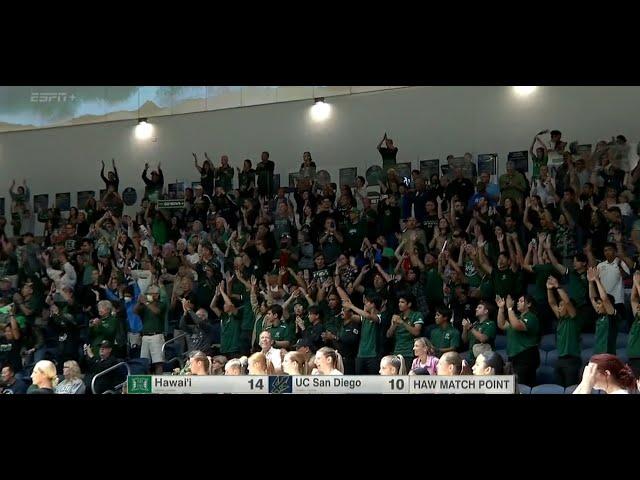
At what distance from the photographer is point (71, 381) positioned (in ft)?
39.2

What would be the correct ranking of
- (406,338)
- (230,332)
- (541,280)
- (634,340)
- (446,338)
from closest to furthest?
(634,340) → (446,338) → (406,338) → (541,280) → (230,332)

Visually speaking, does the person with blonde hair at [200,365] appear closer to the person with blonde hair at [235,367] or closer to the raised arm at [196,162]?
the person with blonde hair at [235,367]

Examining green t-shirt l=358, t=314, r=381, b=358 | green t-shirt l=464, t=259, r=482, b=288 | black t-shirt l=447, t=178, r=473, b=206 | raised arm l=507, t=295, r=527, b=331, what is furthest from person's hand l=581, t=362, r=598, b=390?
black t-shirt l=447, t=178, r=473, b=206

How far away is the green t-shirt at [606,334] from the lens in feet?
36.8

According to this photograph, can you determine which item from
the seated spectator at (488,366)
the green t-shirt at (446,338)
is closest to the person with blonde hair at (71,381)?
the green t-shirt at (446,338)

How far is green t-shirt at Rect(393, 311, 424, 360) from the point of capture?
38.5ft

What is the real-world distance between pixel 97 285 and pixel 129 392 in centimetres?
244

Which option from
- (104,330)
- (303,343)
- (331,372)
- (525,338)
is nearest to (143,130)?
(104,330)

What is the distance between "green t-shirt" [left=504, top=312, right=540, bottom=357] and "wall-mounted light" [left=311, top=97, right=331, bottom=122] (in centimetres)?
463

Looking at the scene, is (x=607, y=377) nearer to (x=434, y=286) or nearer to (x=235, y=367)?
(x=434, y=286)

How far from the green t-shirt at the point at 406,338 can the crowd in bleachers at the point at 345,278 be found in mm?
13

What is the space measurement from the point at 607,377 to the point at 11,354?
5.85 meters
